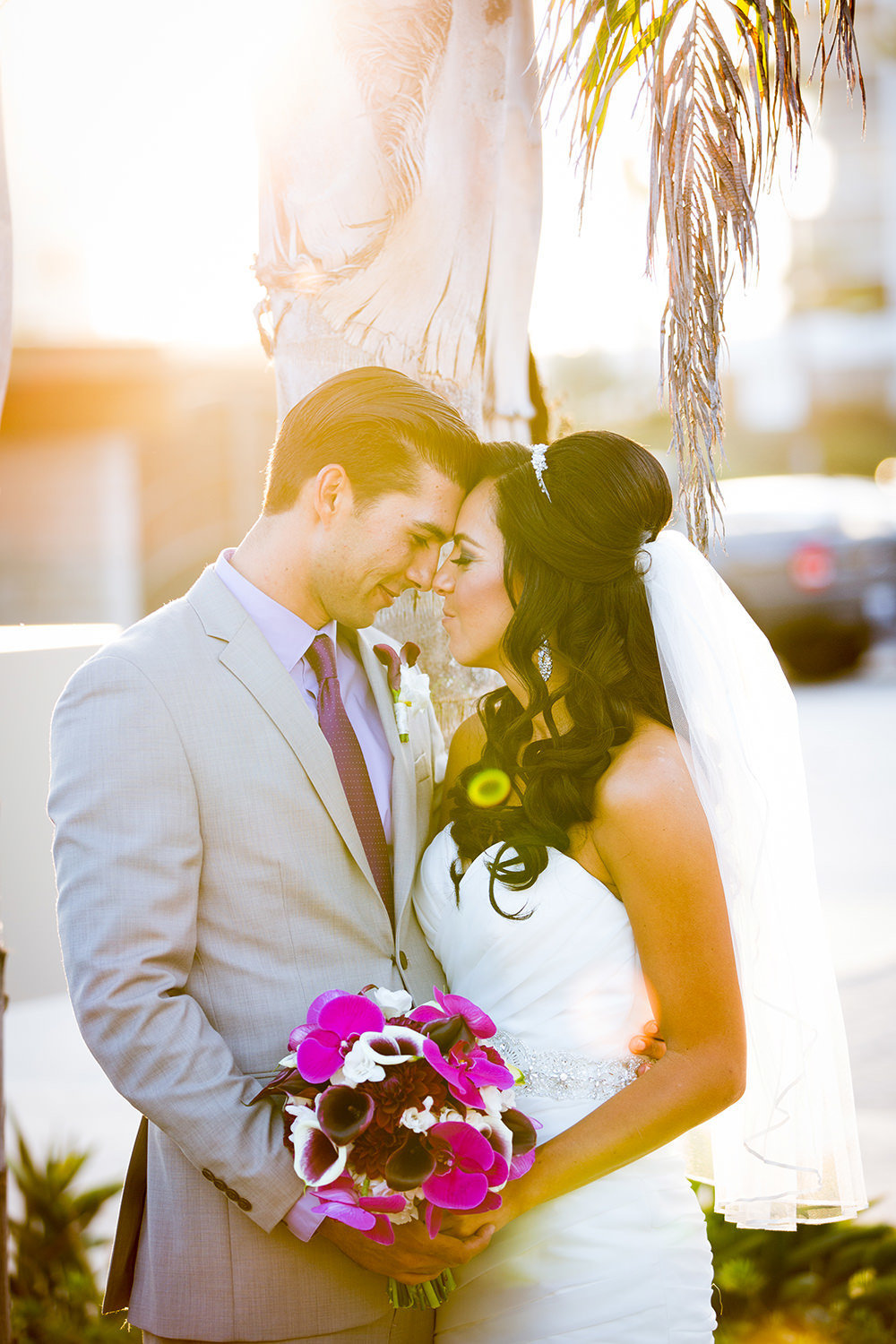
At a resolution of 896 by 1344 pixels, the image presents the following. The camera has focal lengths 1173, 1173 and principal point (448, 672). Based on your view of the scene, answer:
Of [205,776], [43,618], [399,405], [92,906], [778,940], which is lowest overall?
[43,618]

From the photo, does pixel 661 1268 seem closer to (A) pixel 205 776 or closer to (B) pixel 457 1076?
(B) pixel 457 1076

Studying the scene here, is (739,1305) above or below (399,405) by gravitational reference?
below

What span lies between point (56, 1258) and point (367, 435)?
2754mm

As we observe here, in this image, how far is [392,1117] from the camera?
71.8 inches

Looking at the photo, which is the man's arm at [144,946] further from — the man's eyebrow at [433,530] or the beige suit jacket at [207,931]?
the man's eyebrow at [433,530]

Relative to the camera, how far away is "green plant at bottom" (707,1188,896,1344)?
3145 millimetres

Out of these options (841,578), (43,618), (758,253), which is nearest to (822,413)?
(841,578)

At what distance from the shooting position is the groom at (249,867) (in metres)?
1.98

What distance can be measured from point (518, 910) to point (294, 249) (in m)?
1.55

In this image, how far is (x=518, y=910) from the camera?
2.36 meters

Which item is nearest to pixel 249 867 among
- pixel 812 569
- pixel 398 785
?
pixel 398 785

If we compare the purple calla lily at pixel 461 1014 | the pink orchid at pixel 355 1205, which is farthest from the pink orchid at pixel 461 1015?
the pink orchid at pixel 355 1205

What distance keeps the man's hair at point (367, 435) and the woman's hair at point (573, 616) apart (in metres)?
0.17

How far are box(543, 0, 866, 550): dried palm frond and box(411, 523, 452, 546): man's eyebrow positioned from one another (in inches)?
23.3
